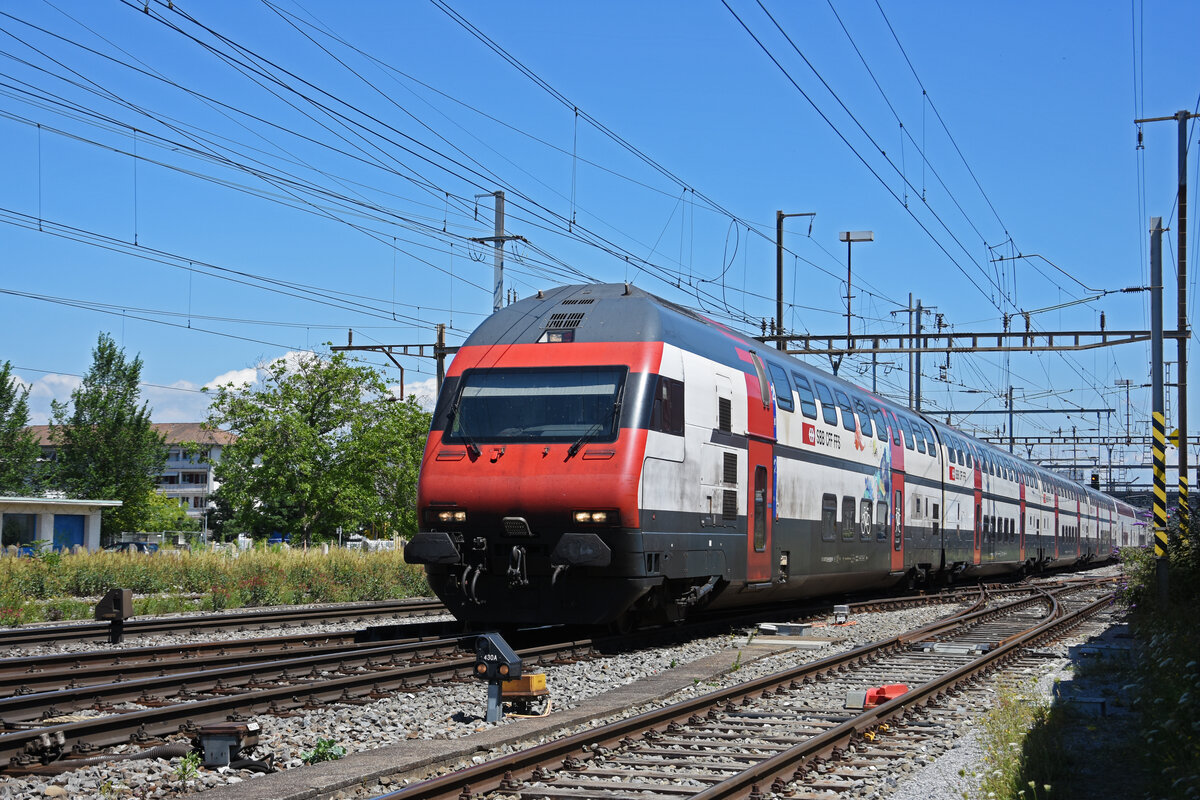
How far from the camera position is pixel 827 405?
19922 mm

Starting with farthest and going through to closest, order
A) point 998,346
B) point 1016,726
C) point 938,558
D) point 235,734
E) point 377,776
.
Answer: point 998,346 < point 938,558 < point 1016,726 < point 235,734 < point 377,776

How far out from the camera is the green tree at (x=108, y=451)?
76.6 m

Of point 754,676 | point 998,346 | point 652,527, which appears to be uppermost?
point 998,346

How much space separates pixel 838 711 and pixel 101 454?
244 feet

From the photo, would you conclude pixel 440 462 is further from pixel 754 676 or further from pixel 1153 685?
pixel 1153 685

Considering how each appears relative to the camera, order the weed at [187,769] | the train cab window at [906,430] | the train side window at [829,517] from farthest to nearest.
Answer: the train cab window at [906,430]
the train side window at [829,517]
the weed at [187,769]

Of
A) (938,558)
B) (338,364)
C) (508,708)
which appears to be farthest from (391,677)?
(338,364)

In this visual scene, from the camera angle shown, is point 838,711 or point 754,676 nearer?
point 838,711

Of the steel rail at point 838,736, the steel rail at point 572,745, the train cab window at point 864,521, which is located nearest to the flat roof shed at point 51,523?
the train cab window at point 864,521

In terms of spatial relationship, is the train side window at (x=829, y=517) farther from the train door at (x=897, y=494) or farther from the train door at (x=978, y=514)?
the train door at (x=978, y=514)

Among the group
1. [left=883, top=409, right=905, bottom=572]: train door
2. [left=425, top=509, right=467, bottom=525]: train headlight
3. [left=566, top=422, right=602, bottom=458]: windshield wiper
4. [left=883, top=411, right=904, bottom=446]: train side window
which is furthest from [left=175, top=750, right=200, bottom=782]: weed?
[left=883, top=411, right=904, bottom=446]: train side window

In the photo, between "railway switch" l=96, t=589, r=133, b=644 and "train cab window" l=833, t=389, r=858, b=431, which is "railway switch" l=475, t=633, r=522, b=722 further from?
"train cab window" l=833, t=389, r=858, b=431

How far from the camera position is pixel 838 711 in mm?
10531

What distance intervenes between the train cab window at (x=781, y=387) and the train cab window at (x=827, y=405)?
4.99 feet
